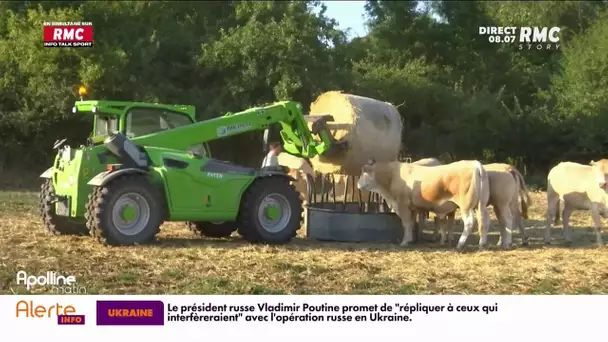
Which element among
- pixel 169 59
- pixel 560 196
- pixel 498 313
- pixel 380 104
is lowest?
pixel 498 313

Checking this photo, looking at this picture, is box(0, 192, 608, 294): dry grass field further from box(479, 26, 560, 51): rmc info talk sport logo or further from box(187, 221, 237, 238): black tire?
box(479, 26, 560, 51): rmc info talk sport logo

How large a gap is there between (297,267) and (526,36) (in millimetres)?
7867

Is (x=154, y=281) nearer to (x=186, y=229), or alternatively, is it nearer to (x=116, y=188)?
(x=116, y=188)

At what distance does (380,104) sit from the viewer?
13625 millimetres

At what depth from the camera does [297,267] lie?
919 cm

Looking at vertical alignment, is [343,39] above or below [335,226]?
above

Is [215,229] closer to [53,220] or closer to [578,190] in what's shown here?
[53,220]

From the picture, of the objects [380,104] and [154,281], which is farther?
[380,104]

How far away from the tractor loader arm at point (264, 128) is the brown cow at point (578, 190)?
328 cm

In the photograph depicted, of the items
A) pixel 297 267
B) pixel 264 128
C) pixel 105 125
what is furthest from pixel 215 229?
pixel 297 267

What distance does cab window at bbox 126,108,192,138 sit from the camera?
11680 millimetres

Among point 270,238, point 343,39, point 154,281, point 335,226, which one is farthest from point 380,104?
point 343,39

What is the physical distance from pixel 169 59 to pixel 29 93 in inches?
187

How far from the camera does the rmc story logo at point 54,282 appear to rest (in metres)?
7.67
